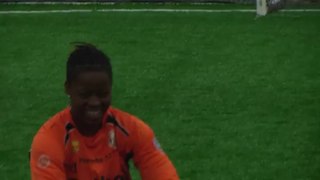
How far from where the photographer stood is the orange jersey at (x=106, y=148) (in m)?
3.36

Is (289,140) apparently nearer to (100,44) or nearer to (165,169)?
Answer: (165,169)

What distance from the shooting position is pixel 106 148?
11.1 feet

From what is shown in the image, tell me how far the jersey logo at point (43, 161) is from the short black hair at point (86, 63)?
319 millimetres

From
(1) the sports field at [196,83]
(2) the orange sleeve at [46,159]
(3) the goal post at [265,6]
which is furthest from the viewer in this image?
(3) the goal post at [265,6]

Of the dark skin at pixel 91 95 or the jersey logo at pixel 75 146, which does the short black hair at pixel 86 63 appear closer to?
the dark skin at pixel 91 95

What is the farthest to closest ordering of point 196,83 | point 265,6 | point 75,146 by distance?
point 265,6 < point 196,83 < point 75,146

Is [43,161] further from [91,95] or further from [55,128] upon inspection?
[91,95]

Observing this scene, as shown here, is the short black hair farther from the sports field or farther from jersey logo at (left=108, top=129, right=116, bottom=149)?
the sports field

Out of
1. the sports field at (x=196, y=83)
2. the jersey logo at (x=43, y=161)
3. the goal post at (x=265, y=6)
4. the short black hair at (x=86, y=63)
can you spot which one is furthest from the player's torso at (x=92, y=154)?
the goal post at (x=265, y=6)

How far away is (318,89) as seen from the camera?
849cm

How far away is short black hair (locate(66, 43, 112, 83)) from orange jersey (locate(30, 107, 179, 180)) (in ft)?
0.57

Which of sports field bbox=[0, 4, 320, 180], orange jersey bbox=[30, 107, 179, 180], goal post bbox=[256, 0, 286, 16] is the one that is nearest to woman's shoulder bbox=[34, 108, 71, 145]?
orange jersey bbox=[30, 107, 179, 180]

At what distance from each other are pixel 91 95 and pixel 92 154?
26 cm

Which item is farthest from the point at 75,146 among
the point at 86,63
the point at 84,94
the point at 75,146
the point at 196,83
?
the point at 196,83
